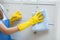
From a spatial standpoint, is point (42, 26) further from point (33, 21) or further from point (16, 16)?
point (16, 16)

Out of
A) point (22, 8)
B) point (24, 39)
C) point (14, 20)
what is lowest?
point (24, 39)

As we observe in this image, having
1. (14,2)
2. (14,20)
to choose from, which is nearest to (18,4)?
(14,2)

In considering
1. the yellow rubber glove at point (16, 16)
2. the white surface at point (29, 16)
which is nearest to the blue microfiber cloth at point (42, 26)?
the white surface at point (29, 16)

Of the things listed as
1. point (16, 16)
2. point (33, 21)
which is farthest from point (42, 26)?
point (16, 16)

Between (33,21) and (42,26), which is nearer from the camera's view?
(33,21)

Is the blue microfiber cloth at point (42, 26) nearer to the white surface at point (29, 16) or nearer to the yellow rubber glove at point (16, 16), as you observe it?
the white surface at point (29, 16)

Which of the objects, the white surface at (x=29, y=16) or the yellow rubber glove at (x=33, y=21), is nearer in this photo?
the yellow rubber glove at (x=33, y=21)

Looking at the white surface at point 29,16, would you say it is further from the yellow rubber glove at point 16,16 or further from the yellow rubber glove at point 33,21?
the yellow rubber glove at point 33,21

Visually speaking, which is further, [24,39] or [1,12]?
[24,39]

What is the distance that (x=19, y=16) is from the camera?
1221 millimetres

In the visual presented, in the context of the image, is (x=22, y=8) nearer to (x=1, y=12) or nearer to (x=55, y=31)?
(x=1, y=12)

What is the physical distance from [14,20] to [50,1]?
1.17 feet

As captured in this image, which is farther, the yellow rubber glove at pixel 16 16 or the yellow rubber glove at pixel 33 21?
the yellow rubber glove at pixel 16 16

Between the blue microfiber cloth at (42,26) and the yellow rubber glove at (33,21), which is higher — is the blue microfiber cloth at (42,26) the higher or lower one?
the lower one
